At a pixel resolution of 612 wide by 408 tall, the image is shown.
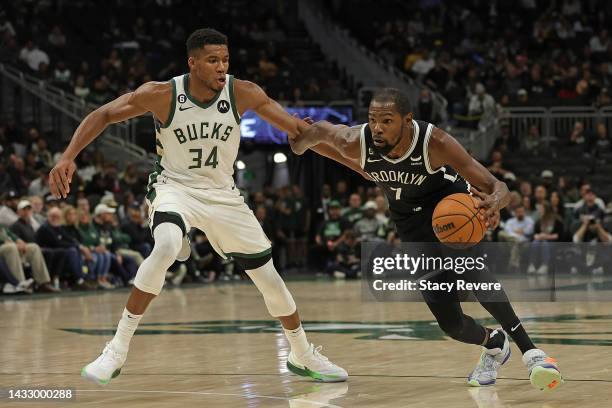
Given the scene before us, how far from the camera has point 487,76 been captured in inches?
1088

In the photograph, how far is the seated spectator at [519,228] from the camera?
20219mm

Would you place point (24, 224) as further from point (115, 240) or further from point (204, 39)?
point (204, 39)

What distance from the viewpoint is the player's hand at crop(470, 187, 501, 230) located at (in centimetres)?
678

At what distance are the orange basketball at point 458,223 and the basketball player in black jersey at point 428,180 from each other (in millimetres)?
69

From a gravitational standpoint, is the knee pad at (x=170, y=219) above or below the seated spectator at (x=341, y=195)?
above

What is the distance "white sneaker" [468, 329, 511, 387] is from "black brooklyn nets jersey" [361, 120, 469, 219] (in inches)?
39.1

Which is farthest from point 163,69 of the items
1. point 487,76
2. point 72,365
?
point 72,365

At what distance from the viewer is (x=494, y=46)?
29.2 metres

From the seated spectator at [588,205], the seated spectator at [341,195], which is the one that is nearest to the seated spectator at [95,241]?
the seated spectator at [341,195]

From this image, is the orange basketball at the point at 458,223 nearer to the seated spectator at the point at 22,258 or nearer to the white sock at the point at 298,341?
the white sock at the point at 298,341

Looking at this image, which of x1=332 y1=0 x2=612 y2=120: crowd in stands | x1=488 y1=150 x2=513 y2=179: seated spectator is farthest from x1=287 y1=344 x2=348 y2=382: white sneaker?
x1=332 y1=0 x2=612 y2=120: crowd in stands

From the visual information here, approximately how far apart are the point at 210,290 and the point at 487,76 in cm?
1209

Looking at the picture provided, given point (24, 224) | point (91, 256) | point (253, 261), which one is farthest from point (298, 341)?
point (91, 256)

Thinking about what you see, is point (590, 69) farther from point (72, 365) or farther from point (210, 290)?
point (72, 365)
